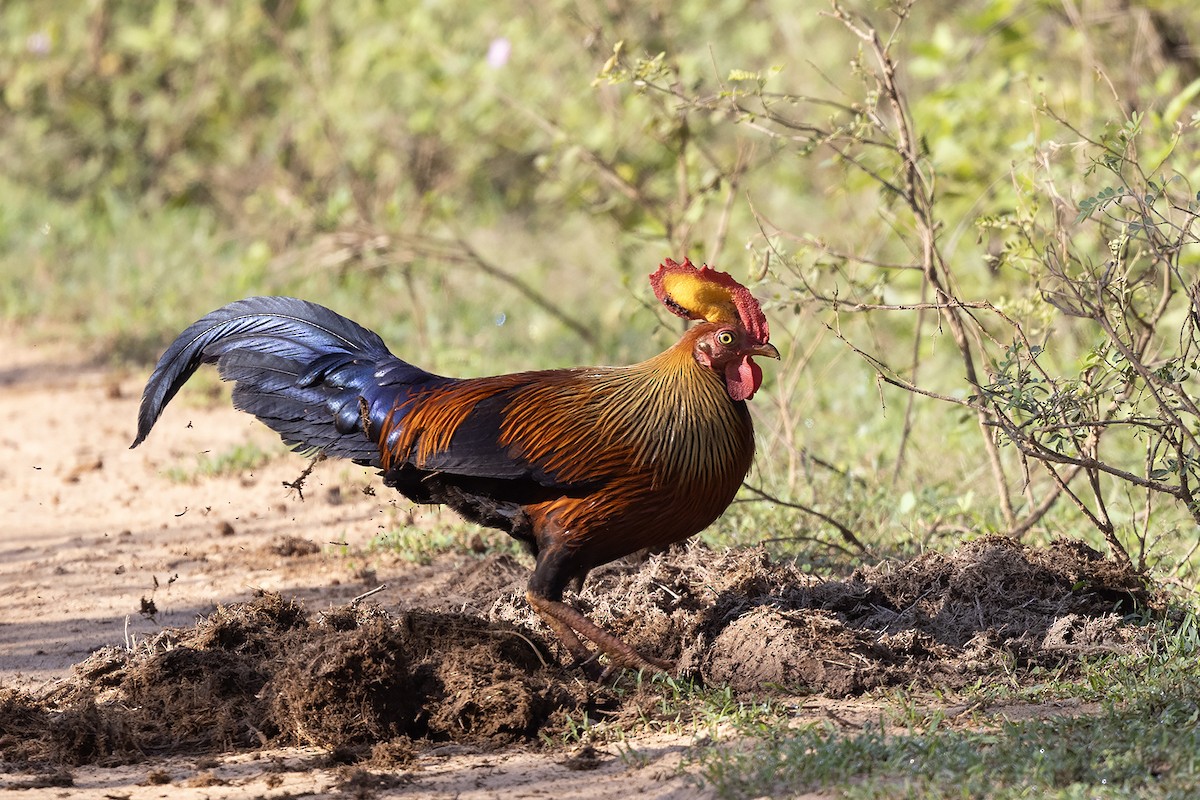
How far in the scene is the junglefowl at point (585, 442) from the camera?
4301 millimetres

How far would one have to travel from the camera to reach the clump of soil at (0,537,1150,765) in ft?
13.4

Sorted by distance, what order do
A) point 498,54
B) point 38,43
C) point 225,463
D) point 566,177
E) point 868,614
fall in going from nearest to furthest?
point 868,614, point 225,463, point 498,54, point 566,177, point 38,43

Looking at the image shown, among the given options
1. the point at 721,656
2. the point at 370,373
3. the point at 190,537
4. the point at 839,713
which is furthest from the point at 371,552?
the point at 839,713

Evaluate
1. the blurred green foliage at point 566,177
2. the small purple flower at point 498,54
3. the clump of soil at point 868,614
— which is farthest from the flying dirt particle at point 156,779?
the small purple flower at point 498,54

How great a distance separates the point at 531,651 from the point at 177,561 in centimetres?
215

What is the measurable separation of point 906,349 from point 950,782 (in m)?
6.33

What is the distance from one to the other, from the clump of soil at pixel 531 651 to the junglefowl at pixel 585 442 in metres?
0.27

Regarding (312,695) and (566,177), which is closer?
(312,695)

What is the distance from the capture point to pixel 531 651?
4.46 metres

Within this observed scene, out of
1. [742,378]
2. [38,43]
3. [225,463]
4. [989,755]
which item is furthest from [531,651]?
[38,43]

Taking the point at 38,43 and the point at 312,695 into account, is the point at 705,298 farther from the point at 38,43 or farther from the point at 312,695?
the point at 38,43

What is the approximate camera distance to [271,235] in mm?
10672

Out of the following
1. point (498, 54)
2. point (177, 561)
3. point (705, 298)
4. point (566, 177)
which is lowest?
point (177, 561)

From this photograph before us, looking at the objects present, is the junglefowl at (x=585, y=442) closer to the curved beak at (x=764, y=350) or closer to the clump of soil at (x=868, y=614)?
the curved beak at (x=764, y=350)
